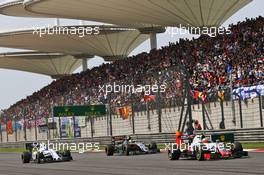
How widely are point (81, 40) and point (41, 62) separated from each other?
19195 mm

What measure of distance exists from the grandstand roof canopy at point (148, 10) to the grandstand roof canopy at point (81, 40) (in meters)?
11.8

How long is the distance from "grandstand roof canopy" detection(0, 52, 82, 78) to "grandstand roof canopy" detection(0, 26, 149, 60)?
1039 centimetres

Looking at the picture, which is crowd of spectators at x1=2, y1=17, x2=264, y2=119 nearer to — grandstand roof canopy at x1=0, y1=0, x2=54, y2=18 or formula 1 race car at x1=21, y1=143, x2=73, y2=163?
formula 1 race car at x1=21, y1=143, x2=73, y2=163

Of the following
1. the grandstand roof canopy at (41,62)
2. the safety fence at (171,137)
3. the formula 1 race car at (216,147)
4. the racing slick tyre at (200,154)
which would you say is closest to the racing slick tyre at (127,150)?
the safety fence at (171,137)

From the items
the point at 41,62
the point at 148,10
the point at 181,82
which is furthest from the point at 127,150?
the point at 41,62

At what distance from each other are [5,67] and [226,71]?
60084 millimetres

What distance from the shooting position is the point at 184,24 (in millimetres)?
50125

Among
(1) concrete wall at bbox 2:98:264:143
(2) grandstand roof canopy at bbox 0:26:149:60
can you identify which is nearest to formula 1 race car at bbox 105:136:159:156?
(1) concrete wall at bbox 2:98:264:143

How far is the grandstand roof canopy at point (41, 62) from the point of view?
81.6 m

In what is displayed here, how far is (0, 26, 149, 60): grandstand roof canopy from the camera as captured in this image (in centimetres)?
6262

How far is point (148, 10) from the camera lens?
46.7 m

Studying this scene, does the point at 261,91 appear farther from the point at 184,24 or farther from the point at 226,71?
the point at 184,24

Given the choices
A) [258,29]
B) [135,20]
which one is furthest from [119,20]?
[258,29]

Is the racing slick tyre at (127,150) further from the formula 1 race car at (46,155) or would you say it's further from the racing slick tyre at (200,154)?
the racing slick tyre at (200,154)
